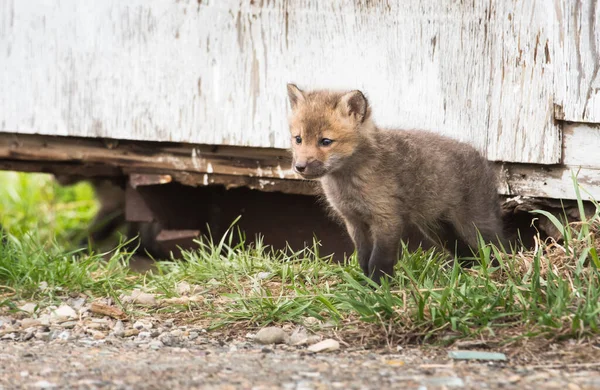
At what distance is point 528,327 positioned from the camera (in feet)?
11.2

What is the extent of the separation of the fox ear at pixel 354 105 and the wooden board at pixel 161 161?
1.08m

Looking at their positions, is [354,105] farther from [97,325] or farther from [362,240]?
[97,325]

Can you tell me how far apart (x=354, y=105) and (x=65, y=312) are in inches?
73.4

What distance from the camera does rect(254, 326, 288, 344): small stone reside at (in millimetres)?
3674

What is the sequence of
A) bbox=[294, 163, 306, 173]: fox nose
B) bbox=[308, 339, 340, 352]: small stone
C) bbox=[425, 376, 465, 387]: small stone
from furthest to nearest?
bbox=[294, 163, 306, 173]: fox nose → bbox=[308, 339, 340, 352]: small stone → bbox=[425, 376, 465, 387]: small stone

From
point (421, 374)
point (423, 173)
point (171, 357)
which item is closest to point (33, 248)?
point (171, 357)

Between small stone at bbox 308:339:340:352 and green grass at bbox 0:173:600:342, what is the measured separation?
0.44 feet

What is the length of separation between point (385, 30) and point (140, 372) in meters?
2.95

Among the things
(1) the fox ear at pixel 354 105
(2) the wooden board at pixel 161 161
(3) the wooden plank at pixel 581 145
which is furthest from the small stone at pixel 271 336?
(3) the wooden plank at pixel 581 145

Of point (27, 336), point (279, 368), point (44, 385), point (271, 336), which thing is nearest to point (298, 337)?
point (271, 336)

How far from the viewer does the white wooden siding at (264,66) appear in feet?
16.3

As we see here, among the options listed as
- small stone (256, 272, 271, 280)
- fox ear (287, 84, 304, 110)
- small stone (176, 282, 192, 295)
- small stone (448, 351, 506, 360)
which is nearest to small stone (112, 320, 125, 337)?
small stone (176, 282, 192, 295)

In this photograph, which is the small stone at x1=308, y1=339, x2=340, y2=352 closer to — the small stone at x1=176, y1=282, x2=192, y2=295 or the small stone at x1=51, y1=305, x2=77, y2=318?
the small stone at x1=176, y1=282, x2=192, y2=295

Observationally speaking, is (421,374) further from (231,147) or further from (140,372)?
(231,147)
